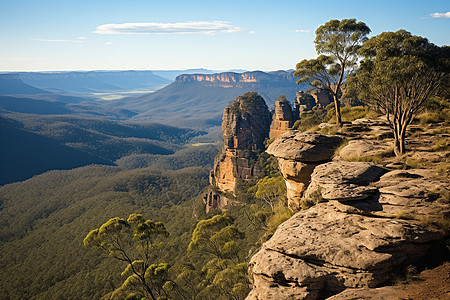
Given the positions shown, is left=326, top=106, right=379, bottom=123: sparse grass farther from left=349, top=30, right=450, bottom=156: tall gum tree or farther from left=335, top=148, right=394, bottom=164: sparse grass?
left=335, top=148, right=394, bottom=164: sparse grass

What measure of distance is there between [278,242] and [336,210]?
332 cm

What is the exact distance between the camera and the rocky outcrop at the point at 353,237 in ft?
37.1

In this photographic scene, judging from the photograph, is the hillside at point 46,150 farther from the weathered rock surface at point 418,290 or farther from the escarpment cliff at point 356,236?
the weathered rock surface at point 418,290

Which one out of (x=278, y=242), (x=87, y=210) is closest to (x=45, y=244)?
(x=87, y=210)

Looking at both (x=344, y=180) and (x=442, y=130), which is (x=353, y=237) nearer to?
(x=344, y=180)

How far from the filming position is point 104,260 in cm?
5253

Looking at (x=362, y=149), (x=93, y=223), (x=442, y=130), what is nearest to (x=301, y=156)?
(x=362, y=149)

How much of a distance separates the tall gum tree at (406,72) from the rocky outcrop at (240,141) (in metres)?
49.0

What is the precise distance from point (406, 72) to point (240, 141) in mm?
54166

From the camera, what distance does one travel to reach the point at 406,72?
15922 millimetres

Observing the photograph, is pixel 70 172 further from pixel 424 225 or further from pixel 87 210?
pixel 424 225

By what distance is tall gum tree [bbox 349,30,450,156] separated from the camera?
640 inches

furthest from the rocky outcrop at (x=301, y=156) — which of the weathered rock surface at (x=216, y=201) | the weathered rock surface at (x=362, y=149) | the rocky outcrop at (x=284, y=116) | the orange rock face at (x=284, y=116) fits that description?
the weathered rock surface at (x=216, y=201)

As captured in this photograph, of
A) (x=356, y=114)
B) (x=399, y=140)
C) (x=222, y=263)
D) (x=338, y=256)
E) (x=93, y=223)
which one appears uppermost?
(x=356, y=114)
